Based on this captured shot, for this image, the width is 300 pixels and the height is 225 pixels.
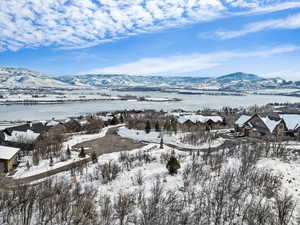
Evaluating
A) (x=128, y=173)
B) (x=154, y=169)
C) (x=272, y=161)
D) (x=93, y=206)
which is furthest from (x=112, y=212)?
(x=272, y=161)

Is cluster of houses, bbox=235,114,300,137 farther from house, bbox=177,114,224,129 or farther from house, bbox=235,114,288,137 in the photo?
house, bbox=177,114,224,129

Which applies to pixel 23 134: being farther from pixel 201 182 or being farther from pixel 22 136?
pixel 201 182

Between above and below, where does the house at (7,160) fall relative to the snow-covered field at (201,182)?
below

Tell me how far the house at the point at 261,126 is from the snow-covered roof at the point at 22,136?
40299mm

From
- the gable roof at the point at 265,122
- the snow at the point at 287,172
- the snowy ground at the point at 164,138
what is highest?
the snow at the point at 287,172

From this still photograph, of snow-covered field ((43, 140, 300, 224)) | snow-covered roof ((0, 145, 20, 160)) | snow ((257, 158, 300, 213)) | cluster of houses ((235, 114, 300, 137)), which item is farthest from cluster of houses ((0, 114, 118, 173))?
cluster of houses ((235, 114, 300, 137))

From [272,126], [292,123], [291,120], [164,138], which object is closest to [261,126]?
[272,126]

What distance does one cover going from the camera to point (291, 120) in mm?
45062

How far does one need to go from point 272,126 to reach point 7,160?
1789 inches

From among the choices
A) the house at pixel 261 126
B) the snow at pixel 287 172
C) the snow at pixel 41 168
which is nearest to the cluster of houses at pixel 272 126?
the house at pixel 261 126

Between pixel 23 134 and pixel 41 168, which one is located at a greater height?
pixel 23 134

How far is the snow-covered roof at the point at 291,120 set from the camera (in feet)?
Result: 143

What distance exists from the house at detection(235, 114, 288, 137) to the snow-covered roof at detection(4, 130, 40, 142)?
132ft

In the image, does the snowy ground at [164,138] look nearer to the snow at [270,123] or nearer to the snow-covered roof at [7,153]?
the snow at [270,123]
